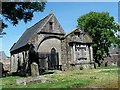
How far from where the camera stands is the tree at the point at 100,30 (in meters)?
59.4

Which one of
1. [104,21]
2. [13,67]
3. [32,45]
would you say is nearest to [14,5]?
[32,45]

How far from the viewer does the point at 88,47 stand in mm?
42531

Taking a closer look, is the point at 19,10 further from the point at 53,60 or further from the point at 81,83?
the point at 81,83

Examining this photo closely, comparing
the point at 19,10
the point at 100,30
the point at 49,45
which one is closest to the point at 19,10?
the point at 19,10

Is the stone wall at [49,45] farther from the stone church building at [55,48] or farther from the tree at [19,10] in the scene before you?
the tree at [19,10]

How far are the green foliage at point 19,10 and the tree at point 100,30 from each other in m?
29.8

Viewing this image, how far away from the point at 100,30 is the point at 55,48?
22.7 metres

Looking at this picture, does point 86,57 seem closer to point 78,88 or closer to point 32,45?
point 32,45

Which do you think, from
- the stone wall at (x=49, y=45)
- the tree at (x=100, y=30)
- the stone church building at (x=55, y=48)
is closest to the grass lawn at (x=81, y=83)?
the stone church building at (x=55, y=48)

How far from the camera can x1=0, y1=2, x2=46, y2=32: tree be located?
28.5 m

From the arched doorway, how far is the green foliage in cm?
1013

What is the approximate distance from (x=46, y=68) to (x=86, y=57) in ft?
24.5

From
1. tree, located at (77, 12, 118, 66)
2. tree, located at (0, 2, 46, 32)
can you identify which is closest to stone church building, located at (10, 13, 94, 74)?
tree, located at (0, 2, 46, 32)

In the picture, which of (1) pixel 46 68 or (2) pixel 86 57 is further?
(2) pixel 86 57
